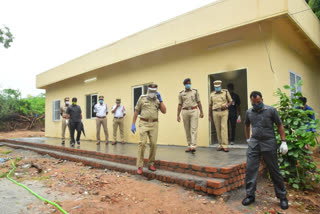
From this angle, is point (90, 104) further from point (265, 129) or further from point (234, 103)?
point (265, 129)

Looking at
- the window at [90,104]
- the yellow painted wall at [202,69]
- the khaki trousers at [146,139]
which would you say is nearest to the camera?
the khaki trousers at [146,139]

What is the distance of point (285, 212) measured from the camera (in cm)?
330

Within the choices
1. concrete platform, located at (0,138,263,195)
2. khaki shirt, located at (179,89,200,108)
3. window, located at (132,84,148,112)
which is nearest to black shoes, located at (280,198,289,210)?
concrete platform, located at (0,138,263,195)

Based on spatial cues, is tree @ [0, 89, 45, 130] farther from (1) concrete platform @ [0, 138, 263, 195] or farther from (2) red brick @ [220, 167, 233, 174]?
(2) red brick @ [220, 167, 233, 174]

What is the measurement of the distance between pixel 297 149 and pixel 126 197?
128 inches

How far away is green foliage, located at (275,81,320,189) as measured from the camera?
4.21m

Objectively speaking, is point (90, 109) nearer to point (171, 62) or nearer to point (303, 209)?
point (171, 62)

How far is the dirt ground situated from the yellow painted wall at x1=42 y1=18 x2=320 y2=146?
273 cm

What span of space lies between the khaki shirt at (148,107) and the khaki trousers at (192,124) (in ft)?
3.77

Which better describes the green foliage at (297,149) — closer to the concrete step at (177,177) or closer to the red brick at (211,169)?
the concrete step at (177,177)

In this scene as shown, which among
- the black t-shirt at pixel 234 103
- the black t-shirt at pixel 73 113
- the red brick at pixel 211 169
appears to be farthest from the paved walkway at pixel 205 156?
the black t-shirt at pixel 73 113

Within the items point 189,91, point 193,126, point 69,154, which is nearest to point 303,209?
point 193,126

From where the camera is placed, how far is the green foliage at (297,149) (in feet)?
13.8

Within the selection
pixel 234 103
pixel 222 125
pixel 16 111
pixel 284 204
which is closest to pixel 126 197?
pixel 284 204
